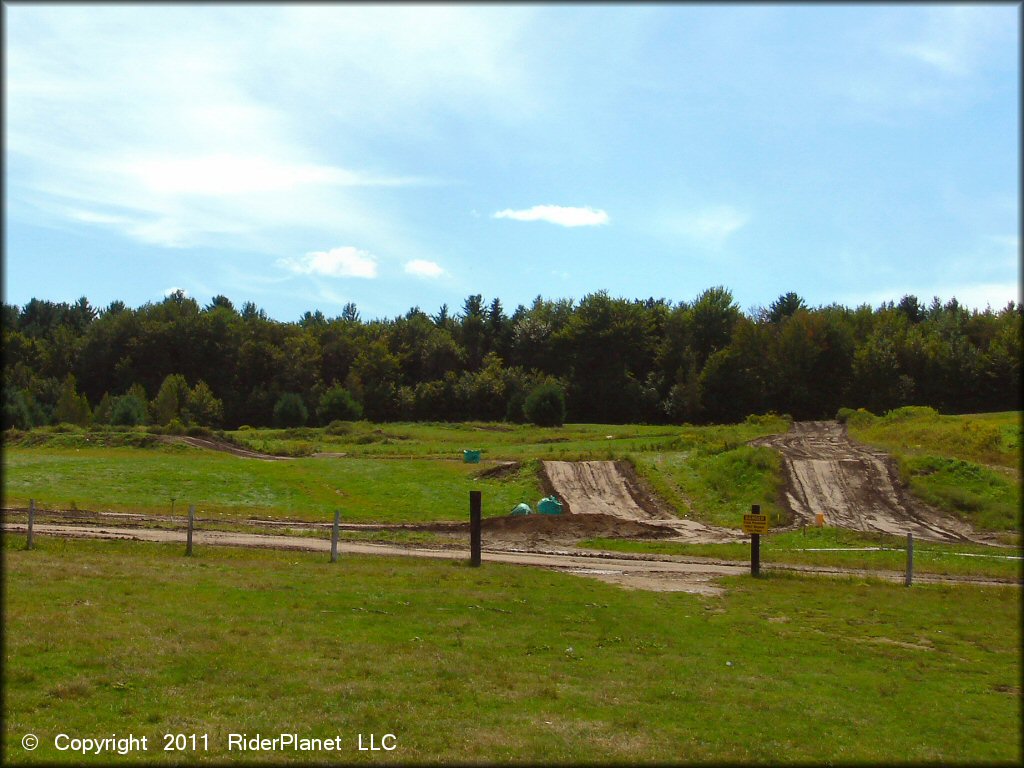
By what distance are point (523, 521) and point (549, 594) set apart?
1451 centimetres

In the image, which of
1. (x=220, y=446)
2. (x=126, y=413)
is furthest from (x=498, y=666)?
(x=126, y=413)

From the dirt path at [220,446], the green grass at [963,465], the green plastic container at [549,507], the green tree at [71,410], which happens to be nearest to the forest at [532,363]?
the green tree at [71,410]

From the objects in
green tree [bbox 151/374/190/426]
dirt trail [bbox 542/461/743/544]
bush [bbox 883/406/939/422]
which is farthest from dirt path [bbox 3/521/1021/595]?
green tree [bbox 151/374/190/426]

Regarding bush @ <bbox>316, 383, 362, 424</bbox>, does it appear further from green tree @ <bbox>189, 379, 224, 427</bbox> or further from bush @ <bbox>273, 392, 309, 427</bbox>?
green tree @ <bbox>189, 379, 224, 427</bbox>

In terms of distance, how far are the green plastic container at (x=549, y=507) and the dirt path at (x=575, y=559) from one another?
7.77 metres

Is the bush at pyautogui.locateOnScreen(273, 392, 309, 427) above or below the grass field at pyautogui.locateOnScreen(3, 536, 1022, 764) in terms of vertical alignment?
above

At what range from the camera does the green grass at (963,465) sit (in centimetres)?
3500

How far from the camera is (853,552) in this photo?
94.1ft

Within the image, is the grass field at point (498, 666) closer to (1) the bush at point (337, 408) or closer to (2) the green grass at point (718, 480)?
(2) the green grass at point (718, 480)

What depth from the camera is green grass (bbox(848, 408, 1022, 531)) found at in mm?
35000

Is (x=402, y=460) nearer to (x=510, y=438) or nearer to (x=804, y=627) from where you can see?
(x=510, y=438)

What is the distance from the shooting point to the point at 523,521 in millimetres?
33219

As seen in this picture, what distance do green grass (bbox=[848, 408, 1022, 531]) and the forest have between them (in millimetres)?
32698

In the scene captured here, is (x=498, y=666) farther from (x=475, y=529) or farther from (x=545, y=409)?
(x=545, y=409)
